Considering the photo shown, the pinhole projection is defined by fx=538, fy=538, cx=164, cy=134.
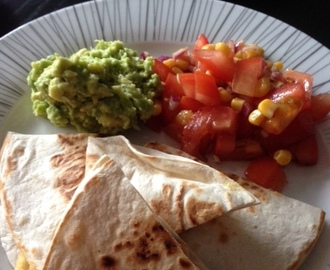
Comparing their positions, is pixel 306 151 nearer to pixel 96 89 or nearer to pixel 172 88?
pixel 172 88

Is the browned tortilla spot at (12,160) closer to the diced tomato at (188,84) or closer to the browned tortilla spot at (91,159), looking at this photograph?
the browned tortilla spot at (91,159)

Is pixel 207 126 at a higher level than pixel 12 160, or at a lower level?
lower

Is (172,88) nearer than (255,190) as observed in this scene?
No

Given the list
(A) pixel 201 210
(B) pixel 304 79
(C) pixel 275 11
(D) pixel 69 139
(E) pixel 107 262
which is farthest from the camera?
(C) pixel 275 11

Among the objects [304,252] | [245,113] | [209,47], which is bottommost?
[304,252]

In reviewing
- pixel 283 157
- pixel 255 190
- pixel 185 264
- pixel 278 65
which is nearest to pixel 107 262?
pixel 185 264

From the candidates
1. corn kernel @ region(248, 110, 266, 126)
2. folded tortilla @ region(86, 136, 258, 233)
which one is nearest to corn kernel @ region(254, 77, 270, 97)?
corn kernel @ region(248, 110, 266, 126)

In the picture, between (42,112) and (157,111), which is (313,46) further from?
(42,112)
